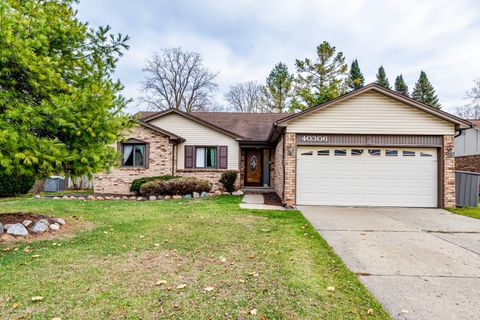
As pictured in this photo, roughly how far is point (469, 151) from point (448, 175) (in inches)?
420

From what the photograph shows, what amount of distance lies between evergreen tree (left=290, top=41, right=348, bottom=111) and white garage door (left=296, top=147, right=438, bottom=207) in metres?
15.6

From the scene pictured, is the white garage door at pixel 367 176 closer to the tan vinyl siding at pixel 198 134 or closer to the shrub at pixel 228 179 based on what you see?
the shrub at pixel 228 179

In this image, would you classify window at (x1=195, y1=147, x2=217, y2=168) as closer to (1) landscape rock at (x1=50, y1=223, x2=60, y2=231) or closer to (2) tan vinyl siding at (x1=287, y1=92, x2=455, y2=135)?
(2) tan vinyl siding at (x1=287, y1=92, x2=455, y2=135)

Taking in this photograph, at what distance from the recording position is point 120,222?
22.1 ft

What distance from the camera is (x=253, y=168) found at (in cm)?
1580

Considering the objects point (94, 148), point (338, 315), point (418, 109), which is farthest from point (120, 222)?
point (418, 109)

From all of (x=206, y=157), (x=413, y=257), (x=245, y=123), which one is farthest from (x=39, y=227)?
(x=245, y=123)

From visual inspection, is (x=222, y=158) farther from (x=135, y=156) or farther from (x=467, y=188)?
(x=467, y=188)

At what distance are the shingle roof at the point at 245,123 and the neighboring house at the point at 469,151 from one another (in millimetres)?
12062

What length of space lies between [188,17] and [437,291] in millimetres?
13833

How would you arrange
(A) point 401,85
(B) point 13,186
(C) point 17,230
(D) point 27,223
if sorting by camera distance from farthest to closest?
(A) point 401,85
(B) point 13,186
(D) point 27,223
(C) point 17,230

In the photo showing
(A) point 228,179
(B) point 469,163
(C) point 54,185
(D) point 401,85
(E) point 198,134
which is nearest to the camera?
(A) point 228,179

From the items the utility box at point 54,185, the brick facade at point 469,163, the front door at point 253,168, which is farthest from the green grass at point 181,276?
the brick facade at point 469,163

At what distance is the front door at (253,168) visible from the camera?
1574 cm
